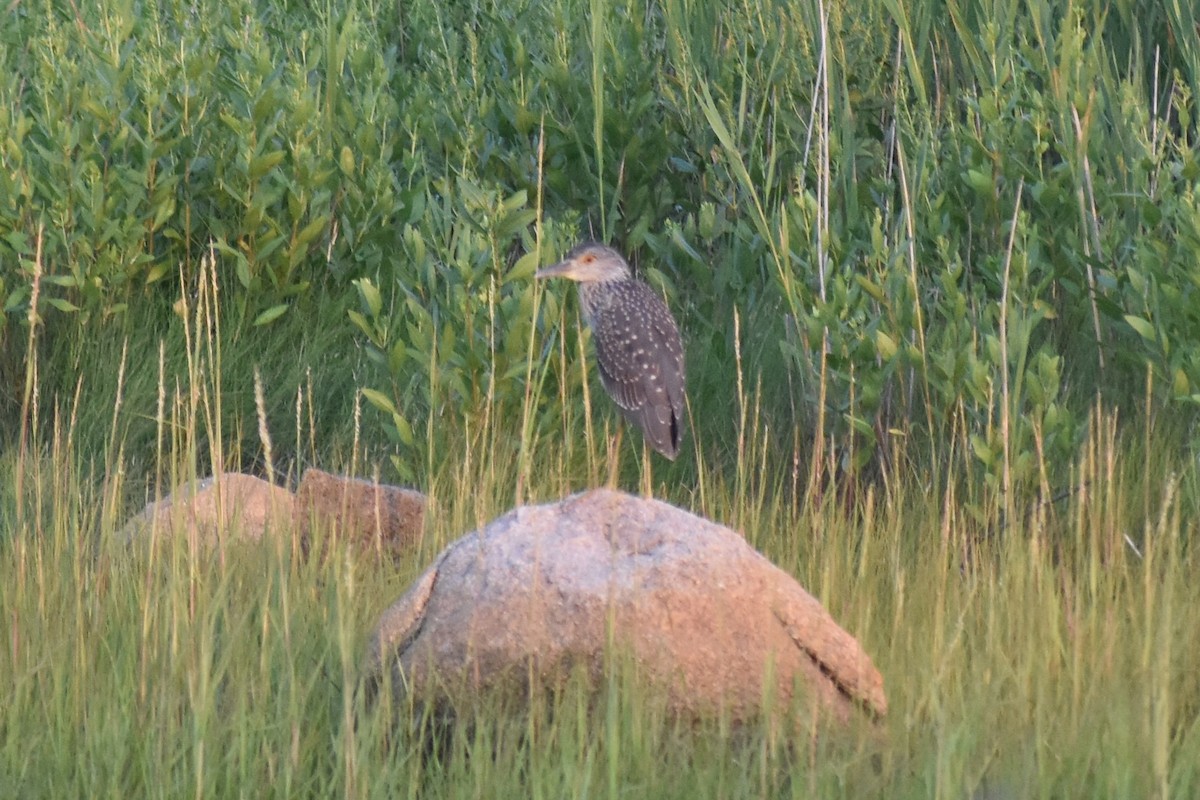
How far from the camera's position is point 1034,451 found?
4.79 metres

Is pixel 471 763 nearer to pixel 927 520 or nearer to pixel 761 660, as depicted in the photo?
pixel 761 660

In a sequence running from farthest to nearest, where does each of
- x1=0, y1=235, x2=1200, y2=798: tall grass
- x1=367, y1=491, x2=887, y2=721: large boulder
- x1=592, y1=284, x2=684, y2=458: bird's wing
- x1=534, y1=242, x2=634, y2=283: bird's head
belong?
x1=534, y1=242, x2=634, y2=283: bird's head → x1=592, y1=284, x2=684, y2=458: bird's wing → x1=367, y1=491, x2=887, y2=721: large boulder → x1=0, y1=235, x2=1200, y2=798: tall grass

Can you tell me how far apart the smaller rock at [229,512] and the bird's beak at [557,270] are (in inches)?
44.1

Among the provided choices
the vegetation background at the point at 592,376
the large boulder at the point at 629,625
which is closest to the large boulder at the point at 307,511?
the vegetation background at the point at 592,376

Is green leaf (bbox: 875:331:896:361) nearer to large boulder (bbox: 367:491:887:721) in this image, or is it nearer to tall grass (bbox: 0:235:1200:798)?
tall grass (bbox: 0:235:1200:798)

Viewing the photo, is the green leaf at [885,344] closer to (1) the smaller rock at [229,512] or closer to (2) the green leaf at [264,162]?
(1) the smaller rock at [229,512]

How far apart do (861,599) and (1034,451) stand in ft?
4.19

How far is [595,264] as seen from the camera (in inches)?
249

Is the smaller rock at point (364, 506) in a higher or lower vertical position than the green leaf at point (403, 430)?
lower

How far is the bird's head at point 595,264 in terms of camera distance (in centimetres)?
615

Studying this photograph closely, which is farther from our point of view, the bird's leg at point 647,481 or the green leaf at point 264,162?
the green leaf at point 264,162

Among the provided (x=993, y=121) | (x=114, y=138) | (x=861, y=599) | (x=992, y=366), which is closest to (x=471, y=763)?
(x=861, y=599)

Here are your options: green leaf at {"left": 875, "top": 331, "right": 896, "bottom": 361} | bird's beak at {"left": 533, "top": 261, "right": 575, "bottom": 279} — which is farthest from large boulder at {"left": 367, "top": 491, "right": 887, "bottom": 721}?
bird's beak at {"left": 533, "top": 261, "right": 575, "bottom": 279}

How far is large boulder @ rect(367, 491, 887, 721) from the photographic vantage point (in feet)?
10.4
